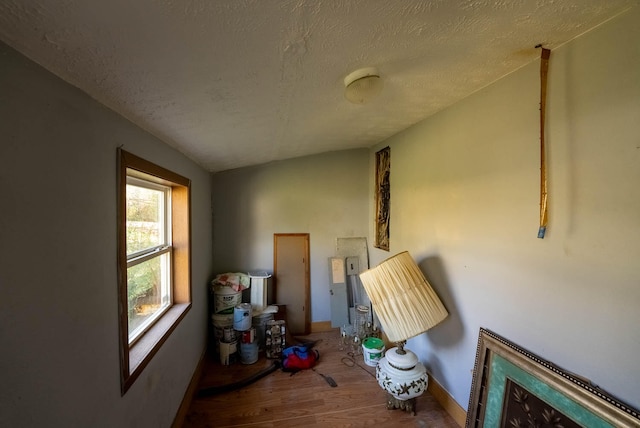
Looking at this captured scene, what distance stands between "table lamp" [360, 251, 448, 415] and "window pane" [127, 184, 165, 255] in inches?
63.9

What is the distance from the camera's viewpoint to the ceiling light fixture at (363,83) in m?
1.34

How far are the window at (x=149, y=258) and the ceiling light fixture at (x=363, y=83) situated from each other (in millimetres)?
1195

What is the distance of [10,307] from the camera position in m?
0.73

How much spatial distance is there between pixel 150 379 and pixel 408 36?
2219 millimetres

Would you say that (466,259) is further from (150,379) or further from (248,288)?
(248,288)

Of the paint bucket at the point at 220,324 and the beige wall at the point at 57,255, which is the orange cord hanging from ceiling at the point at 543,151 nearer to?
A: the beige wall at the point at 57,255

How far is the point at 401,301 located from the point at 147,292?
188cm

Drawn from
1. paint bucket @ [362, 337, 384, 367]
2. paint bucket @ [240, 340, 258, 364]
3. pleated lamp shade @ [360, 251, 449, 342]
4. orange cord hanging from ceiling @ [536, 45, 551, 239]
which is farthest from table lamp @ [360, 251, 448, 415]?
paint bucket @ [240, 340, 258, 364]

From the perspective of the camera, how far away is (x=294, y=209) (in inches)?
144

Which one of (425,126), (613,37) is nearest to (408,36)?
(613,37)

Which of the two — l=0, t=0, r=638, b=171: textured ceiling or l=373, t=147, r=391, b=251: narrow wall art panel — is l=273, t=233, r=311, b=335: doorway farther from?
l=0, t=0, r=638, b=171: textured ceiling

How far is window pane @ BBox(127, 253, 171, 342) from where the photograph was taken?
5.61 feet

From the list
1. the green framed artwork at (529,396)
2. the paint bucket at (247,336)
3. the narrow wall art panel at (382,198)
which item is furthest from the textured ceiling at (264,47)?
the paint bucket at (247,336)

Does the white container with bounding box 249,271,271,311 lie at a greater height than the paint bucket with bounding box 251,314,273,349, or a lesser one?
greater
